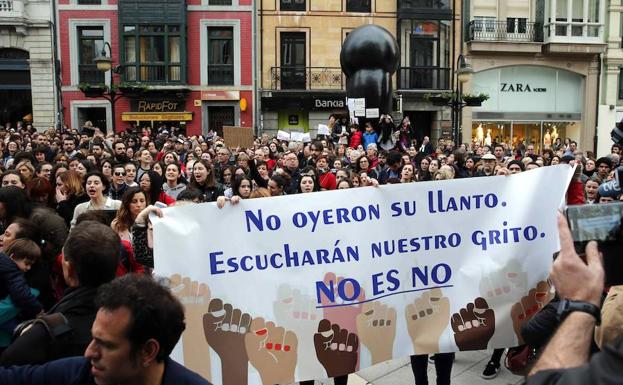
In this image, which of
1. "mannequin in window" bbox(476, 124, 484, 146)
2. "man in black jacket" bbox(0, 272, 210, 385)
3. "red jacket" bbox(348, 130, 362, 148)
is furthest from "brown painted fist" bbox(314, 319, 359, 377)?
"mannequin in window" bbox(476, 124, 484, 146)

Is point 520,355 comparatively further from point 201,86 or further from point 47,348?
point 201,86

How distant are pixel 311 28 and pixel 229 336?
24340 mm

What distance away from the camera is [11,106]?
2594 cm

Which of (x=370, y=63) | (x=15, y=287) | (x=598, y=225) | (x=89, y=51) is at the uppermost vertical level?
(x=89, y=51)

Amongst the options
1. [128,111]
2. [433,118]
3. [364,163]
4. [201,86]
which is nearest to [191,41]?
[201,86]

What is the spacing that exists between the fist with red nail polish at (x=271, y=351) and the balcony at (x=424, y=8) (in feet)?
82.7

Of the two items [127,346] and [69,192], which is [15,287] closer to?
[127,346]

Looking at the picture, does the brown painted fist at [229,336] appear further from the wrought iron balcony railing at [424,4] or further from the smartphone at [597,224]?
the wrought iron balcony railing at [424,4]

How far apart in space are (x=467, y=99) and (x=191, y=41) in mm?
14659

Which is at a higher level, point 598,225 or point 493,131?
point 493,131

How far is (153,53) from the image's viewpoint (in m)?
26.2

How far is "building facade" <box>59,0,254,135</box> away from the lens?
25.8 metres

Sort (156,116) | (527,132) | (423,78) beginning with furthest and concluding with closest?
(527,132)
(423,78)
(156,116)

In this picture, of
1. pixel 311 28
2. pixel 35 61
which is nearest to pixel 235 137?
pixel 311 28
